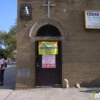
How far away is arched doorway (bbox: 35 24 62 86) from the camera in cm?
1100

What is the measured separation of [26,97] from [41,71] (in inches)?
93.9

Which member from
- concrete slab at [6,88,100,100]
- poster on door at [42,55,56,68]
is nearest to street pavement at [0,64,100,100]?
concrete slab at [6,88,100,100]

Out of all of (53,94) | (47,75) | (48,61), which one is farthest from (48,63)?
(53,94)


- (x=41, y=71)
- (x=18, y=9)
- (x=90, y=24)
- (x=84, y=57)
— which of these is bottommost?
(x=41, y=71)

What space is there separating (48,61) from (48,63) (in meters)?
0.10

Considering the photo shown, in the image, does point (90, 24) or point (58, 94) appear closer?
point (58, 94)

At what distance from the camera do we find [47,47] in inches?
433

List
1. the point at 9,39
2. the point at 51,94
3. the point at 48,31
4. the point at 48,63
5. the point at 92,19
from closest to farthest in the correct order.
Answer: the point at 51,94, the point at 48,63, the point at 92,19, the point at 48,31, the point at 9,39

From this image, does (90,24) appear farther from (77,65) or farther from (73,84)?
(73,84)

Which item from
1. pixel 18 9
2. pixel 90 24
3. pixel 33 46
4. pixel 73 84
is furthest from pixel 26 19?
pixel 73 84

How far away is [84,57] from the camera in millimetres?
11062

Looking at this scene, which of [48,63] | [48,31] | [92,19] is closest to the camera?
[48,63]

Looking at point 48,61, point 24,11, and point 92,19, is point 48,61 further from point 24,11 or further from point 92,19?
point 92,19

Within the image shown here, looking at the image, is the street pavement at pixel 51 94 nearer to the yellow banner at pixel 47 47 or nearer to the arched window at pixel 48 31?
the yellow banner at pixel 47 47
